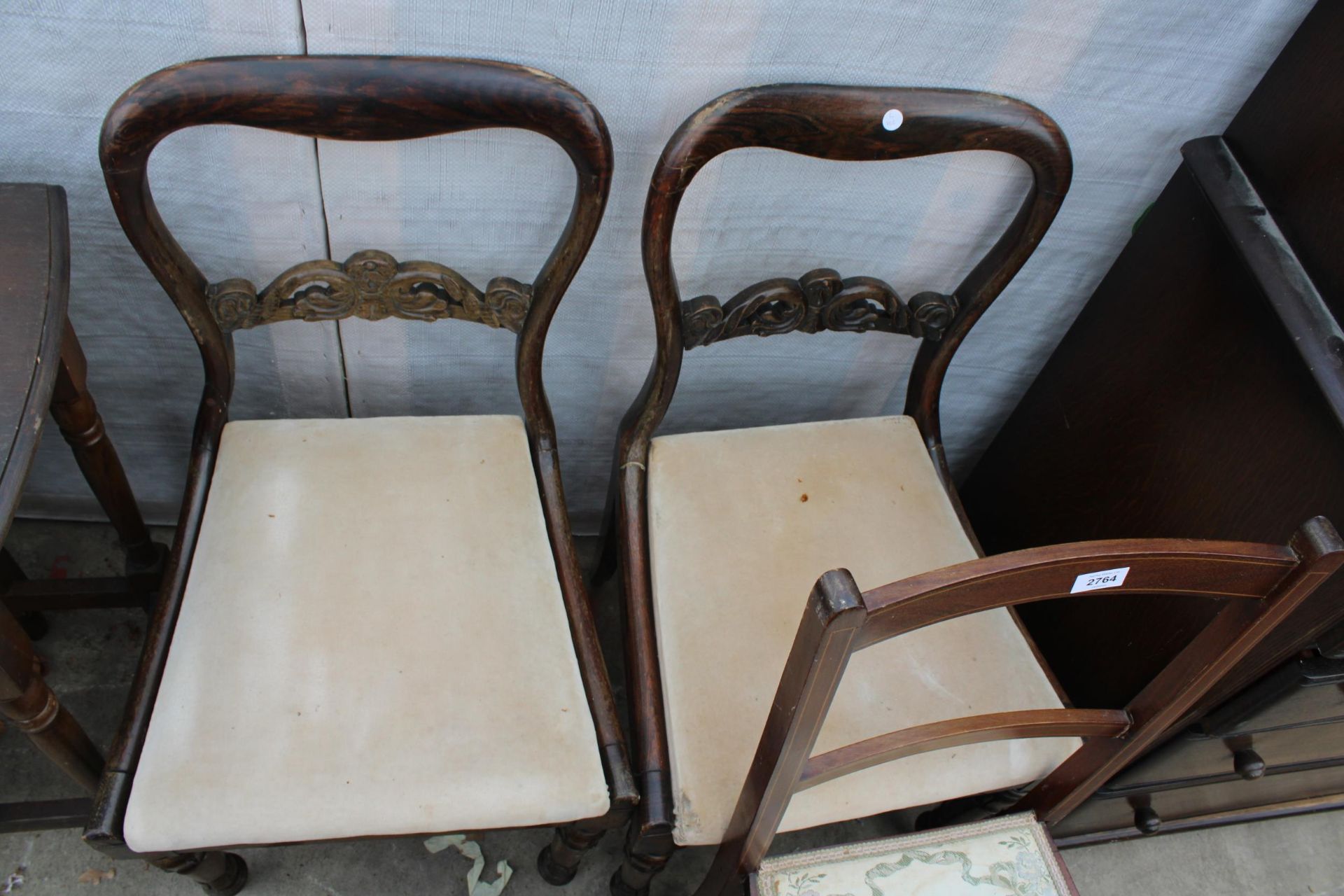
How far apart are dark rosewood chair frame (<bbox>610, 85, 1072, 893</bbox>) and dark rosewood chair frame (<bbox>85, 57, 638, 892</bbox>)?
0.05 metres

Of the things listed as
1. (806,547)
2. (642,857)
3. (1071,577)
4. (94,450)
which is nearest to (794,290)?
(806,547)

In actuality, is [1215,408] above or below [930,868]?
above

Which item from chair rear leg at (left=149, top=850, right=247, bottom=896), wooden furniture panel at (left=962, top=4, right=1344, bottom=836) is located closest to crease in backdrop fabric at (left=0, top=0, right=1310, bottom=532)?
wooden furniture panel at (left=962, top=4, right=1344, bottom=836)

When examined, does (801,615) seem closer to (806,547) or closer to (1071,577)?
(806,547)

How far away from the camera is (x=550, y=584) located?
3.72 feet

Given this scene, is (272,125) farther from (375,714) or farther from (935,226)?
(935,226)

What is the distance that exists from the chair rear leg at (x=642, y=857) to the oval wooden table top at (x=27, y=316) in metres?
0.64

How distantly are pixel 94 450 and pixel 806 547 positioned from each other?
2.75 ft

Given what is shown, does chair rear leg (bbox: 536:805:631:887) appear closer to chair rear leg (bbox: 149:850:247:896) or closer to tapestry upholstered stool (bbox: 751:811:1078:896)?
tapestry upholstered stool (bbox: 751:811:1078:896)

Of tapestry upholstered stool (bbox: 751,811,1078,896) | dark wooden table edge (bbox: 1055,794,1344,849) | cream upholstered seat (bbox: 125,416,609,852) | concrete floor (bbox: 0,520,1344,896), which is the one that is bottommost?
concrete floor (bbox: 0,520,1344,896)

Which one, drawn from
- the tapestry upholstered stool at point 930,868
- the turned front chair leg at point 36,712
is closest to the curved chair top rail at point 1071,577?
the tapestry upholstered stool at point 930,868

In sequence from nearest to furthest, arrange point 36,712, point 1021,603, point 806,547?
point 1021,603
point 36,712
point 806,547

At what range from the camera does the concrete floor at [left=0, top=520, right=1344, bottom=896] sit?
1.37 m

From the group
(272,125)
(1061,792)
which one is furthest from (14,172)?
(1061,792)
